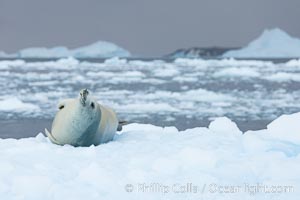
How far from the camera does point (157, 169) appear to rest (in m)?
3.73

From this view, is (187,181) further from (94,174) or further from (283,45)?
(283,45)

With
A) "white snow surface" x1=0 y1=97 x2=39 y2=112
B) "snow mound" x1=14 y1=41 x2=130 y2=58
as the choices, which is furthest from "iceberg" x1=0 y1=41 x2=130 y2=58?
"white snow surface" x1=0 y1=97 x2=39 y2=112

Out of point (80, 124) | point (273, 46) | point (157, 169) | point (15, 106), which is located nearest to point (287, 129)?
point (157, 169)

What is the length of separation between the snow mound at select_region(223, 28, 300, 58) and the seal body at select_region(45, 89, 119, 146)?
87.4 meters

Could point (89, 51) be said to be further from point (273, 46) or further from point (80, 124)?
point (80, 124)

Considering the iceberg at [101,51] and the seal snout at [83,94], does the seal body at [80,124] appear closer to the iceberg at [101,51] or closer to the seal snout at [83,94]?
the seal snout at [83,94]

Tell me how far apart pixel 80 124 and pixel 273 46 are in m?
89.7

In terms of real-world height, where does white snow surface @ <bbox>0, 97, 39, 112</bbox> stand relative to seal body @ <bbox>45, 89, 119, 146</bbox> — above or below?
below

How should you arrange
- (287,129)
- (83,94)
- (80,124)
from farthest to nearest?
1. (287,129)
2. (80,124)
3. (83,94)

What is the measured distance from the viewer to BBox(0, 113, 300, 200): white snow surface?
11.0 feet

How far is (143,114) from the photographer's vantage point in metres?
12.4

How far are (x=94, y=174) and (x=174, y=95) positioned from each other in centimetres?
1359

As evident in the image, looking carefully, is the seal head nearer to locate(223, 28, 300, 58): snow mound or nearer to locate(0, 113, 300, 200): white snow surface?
locate(0, 113, 300, 200): white snow surface

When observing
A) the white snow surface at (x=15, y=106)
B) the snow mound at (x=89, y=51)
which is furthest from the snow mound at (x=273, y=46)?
the white snow surface at (x=15, y=106)
